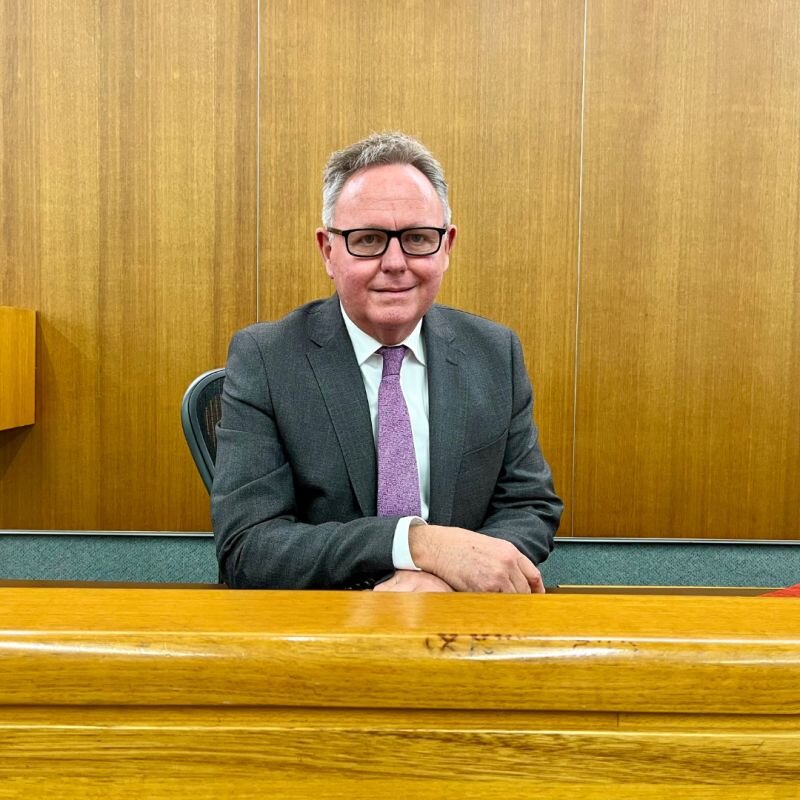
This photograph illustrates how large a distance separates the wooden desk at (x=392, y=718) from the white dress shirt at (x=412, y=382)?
1188 mm

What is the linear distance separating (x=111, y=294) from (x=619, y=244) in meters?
2.18

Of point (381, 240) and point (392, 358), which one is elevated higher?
point (381, 240)

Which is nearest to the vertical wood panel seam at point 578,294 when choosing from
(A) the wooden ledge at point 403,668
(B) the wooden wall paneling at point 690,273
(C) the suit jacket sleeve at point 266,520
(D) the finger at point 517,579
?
(B) the wooden wall paneling at point 690,273

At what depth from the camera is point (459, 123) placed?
3.58m

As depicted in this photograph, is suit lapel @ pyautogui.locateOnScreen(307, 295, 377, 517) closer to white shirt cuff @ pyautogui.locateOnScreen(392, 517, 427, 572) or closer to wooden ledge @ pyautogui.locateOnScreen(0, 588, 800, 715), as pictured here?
white shirt cuff @ pyautogui.locateOnScreen(392, 517, 427, 572)

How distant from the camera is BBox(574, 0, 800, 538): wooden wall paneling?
3555mm

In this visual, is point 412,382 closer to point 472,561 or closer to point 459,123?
point 472,561

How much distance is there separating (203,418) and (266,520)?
0.56 meters

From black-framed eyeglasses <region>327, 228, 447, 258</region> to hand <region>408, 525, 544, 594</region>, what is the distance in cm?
57

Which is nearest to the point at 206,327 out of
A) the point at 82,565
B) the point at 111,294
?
the point at 111,294

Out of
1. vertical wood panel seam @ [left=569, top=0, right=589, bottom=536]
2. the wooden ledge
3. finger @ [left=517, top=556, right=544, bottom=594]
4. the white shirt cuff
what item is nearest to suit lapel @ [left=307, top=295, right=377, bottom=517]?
the white shirt cuff

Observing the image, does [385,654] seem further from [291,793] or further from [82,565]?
[82,565]

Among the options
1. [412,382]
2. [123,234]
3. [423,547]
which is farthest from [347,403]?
[123,234]

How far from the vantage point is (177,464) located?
368cm
